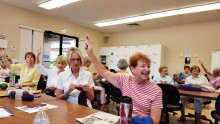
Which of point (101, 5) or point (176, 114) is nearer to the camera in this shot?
point (176, 114)

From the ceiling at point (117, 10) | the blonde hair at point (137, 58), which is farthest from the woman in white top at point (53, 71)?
the ceiling at point (117, 10)

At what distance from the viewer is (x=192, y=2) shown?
185 inches

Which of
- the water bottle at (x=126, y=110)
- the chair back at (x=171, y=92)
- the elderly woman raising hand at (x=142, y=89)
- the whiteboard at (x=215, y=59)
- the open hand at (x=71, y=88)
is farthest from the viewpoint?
the whiteboard at (x=215, y=59)

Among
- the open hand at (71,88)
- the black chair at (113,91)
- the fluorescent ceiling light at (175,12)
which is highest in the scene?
the fluorescent ceiling light at (175,12)

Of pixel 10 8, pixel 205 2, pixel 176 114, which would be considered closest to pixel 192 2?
pixel 205 2

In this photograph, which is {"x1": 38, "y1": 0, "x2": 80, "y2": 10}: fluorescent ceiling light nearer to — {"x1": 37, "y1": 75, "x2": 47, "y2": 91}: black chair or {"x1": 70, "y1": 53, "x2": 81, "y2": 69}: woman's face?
{"x1": 37, "y1": 75, "x2": 47, "y2": 91}: black chair

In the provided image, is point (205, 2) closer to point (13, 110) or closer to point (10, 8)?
point (13, 110)

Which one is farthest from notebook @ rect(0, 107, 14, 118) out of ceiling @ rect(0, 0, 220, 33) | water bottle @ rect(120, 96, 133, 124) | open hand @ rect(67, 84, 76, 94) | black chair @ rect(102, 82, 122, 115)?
ceiling @ rect(0, 0, 220, 33)

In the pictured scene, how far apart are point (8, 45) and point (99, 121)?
523 centimetres

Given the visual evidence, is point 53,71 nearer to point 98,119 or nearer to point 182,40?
point 98,119

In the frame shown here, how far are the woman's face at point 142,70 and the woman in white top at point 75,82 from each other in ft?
2.37

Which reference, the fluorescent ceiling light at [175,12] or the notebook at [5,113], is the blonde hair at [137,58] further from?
the fluorescent ceiling light at [175,12]

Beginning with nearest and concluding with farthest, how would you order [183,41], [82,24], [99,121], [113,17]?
[99,121], [113,17], [183,41], [82,24]

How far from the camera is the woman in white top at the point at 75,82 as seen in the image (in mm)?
2143
